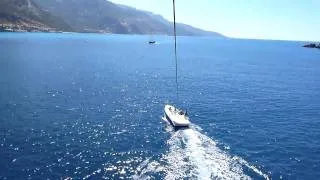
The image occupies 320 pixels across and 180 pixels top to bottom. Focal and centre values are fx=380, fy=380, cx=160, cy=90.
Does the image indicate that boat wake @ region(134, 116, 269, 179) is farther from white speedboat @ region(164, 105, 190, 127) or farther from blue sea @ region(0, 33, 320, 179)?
white speedboat @ region(164, 105, 190, 127)

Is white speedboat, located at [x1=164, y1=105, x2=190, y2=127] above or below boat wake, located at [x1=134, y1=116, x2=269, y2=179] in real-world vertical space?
above

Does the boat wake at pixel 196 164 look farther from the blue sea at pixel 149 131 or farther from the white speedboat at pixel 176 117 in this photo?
the white speedboat at pixel 176 117

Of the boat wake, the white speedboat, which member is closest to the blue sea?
the boat wake

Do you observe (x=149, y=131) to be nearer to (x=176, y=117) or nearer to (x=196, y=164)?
(x=176, y=117)

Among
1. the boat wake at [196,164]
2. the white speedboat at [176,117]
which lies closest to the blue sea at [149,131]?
the boat wake at [196,164]

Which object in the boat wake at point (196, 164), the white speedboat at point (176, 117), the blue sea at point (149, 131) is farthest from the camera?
the white speedboat at point (176, 117)

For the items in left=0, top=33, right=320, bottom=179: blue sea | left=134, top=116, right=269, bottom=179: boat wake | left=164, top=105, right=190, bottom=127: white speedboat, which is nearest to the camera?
left=134, top=116, right=269, bottom=179: boat wake
